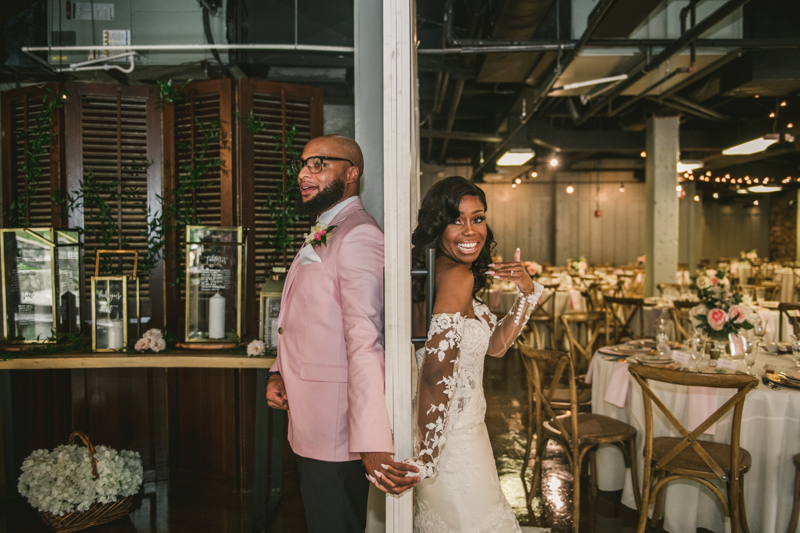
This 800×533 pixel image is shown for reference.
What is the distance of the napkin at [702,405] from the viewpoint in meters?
2.88

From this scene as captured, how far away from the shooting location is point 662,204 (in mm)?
8477

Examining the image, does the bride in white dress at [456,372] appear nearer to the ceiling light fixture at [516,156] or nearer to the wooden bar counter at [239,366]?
the wooden bar counter at [239,366]

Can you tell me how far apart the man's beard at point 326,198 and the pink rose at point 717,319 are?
2751mm

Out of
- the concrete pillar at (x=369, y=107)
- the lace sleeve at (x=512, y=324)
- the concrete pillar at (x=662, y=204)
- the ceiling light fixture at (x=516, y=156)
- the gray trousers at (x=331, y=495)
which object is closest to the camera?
the gray trousers at (x=331, y=495)

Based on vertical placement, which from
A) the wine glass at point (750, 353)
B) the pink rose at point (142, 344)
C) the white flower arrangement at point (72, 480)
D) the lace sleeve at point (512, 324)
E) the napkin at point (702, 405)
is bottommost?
the white flower arrangement at point (72, 480)

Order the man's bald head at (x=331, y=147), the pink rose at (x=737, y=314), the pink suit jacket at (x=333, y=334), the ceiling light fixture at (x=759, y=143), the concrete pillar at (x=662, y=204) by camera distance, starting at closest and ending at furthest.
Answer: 1. the pink suit jacket at (x=333, y=334)
2. the man's bald head at (x=331, y=147)
3. the pink rose at (x=737, y=314)
4. the ceiling light fixture at (x=759, y=143)
5. the concrete pillar at (x=662, y=204)

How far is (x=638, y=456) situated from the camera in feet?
10.4

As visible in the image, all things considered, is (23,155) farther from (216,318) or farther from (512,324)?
(512,324)

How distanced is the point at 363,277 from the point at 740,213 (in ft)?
64.0

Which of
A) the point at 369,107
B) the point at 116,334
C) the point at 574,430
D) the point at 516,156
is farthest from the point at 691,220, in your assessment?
the point at 116,334

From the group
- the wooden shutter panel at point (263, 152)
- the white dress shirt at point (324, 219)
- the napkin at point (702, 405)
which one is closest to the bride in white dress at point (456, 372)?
the white dress shirt at point (324, 219)

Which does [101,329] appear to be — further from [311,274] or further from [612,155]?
[612,155]

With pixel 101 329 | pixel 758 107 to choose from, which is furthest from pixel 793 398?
pixel 758 107

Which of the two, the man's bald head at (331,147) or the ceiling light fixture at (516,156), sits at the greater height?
the ceiling light fixture at (516,156)
